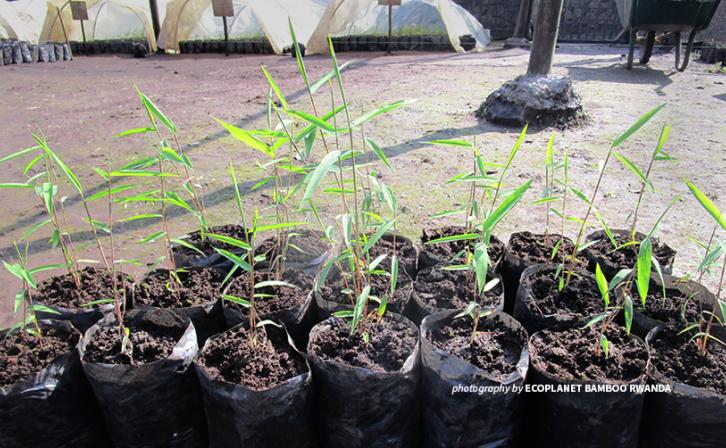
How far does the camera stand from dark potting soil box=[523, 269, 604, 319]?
1568 millimetres

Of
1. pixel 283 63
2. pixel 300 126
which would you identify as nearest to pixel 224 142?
pixel 300 126

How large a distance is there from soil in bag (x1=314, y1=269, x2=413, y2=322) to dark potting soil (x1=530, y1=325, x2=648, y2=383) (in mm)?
422

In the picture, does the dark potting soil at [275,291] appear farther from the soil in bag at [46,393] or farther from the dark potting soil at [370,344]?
the soil in bag at [46,393]

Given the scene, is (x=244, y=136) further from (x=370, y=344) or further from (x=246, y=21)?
(x=246, y=21)

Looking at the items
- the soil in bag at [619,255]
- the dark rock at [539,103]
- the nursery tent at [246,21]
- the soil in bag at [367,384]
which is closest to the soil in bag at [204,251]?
the soil in bag at [367,384]

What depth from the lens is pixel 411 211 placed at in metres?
3.01

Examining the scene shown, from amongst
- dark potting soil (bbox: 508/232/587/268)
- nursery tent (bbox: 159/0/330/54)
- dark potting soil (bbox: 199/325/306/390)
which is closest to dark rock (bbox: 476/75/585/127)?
dark potting soil (bbox: 508/232/587/268)

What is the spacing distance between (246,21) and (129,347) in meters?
11.2

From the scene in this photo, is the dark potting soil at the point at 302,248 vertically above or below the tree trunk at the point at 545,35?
below

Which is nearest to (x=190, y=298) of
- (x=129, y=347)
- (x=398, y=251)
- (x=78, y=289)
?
(x=129, y=347)

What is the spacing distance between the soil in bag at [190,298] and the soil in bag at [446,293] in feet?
2.17

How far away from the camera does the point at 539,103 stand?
453 cm

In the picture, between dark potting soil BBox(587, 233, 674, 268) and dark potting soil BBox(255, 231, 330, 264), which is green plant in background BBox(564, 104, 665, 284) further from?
dark potting soil BBox(255, 231, 330, 264)

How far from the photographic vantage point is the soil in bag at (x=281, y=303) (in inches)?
62.9
